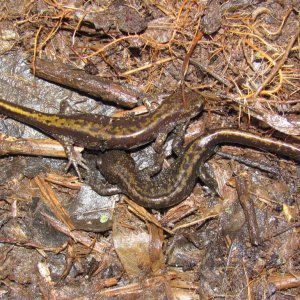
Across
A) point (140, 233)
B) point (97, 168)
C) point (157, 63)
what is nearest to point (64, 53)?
point (157, 63)

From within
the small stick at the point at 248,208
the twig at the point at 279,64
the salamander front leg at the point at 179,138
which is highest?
the twig at the point at 279,64

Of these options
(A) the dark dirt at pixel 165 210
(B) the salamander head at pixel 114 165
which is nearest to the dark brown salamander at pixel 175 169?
(B) the salamander head at pixel 114 165

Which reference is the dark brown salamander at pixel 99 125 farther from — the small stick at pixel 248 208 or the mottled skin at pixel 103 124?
the small stick at pixel 248 208

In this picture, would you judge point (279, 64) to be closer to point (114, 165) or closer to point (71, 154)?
point (114, 165)

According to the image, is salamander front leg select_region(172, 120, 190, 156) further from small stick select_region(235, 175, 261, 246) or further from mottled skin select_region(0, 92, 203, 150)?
small stick select_region(235, 175, 261, 246)

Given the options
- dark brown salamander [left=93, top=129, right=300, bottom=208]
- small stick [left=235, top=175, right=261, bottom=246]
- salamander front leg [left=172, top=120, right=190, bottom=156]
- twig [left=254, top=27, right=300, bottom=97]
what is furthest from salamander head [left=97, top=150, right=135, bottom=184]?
twig [left=254, top=27, right=300, bottom=97]

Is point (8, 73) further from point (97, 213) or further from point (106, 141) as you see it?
point (97, 213)

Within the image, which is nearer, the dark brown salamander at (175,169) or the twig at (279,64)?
the twig at (279,64)

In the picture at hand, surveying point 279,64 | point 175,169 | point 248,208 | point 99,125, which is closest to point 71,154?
point 99,125
